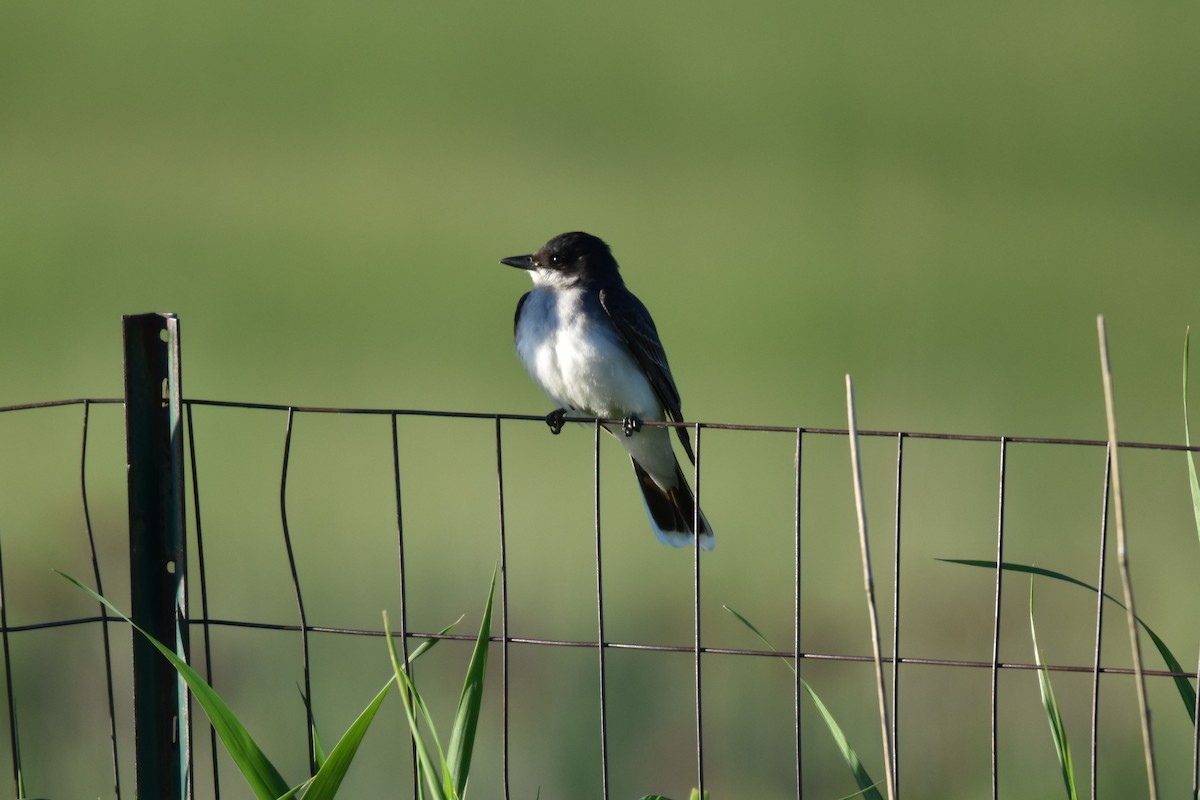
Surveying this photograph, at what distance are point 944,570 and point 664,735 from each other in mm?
1457

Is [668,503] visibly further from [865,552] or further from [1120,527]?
[1120,527]

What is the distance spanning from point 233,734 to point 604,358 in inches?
85.9

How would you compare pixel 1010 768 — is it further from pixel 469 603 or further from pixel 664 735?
pixel 469 603

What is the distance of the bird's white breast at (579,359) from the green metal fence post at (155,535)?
5.68ft

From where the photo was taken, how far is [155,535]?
8.76 ft

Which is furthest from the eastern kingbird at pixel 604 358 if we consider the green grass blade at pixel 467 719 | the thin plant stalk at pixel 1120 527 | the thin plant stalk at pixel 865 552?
the thin plant stalk at pixel 1120 527

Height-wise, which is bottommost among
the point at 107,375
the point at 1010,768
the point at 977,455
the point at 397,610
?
the point at 1010,768

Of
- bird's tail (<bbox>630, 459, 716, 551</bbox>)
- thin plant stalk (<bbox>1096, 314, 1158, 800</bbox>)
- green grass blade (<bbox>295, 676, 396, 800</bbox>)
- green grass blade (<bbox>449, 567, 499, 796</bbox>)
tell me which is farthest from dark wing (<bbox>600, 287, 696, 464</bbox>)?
thin plant stalk (<bbox>1096, 314, 1158, 800</bbox>)

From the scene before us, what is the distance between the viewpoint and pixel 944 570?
585cm

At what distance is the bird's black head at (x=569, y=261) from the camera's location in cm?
454

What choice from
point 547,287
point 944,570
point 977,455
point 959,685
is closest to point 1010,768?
point 959,685

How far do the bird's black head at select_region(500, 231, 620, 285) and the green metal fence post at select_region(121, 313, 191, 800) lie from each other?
2.02m

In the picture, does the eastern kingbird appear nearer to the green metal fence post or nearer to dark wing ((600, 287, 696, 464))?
dark wing ((600, 287, 696, 464))

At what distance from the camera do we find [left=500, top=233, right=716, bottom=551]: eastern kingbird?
424 centimetres
